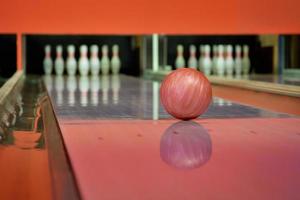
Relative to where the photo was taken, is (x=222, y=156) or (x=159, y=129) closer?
(x=222, y=156)

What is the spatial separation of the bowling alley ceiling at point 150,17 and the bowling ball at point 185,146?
243 centimetres

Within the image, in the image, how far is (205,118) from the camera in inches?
77.9

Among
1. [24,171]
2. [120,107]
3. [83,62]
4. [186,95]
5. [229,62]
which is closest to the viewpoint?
[24,171]

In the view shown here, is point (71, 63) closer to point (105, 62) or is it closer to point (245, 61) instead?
point (105, 62)

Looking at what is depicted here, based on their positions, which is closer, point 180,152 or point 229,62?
point 180,152

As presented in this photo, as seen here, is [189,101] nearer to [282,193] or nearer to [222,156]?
[222,156]

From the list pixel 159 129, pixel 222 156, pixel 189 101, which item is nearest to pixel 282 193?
pixel 222 156

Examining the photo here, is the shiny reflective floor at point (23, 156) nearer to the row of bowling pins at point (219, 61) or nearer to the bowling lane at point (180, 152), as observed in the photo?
the bowling lane at point (180, 152)

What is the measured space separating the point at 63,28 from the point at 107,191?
326 centimetres

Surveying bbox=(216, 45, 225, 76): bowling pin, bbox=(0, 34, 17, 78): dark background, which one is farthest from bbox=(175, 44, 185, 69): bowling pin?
bbox=(0, 34, 17, 78): dark background

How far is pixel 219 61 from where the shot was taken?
500cm

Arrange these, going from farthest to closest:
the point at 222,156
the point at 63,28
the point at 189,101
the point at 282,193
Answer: the point at 63,28
the point at 189,101
the point at 222,156
the point at 282,193

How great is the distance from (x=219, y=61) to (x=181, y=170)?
3926 millimetres

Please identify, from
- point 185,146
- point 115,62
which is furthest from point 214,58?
point 185,146
